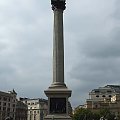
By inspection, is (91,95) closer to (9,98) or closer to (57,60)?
(9,98)

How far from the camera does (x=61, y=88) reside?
6612cm

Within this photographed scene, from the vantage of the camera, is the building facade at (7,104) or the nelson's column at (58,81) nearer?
the nelson's column at (58,81)

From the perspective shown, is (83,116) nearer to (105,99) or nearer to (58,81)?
(105,99)

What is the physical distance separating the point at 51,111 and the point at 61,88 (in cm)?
492

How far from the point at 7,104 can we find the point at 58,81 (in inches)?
3417

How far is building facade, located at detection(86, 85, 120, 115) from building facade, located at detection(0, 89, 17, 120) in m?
34.7

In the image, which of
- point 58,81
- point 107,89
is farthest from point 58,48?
point 107,89

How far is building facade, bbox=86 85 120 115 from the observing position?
496 ft

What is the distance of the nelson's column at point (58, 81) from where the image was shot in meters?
64.7

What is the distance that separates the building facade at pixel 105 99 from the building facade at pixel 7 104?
34.7 meters

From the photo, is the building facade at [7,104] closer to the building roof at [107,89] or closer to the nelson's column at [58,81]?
the building roof at [107,89]

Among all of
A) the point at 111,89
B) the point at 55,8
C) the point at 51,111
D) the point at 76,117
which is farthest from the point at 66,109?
the point at 111,89

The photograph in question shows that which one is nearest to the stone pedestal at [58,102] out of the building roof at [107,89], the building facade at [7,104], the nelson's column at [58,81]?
the nelson's column at [58,81]

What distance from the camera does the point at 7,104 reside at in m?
150
